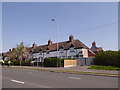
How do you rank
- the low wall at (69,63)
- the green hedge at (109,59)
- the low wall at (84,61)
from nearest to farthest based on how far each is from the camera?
the green hedge at (109,59)
the low wall at (69,63)
the low wall at (84,61)

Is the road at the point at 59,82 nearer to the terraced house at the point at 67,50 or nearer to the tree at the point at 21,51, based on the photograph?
the terraced house at the point at 67,50

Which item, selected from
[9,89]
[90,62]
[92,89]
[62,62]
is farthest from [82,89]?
[90,62]

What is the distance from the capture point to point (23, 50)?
65875 mm

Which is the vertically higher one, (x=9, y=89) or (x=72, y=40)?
(x=72, y=40)

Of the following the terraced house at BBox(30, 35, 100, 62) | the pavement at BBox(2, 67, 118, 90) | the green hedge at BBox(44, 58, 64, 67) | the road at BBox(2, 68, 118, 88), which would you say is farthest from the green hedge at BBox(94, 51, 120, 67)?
the road at BBox(2, 68, 118, 88)

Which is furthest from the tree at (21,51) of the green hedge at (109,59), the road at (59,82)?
the road at (59,82)

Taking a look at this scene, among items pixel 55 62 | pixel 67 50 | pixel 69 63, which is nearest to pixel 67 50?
pixel 67 50

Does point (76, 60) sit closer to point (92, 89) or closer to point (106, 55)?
point (106, 55)

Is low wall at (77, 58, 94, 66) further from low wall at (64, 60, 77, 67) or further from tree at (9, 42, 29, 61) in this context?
tree at (9, 42, 29, 61)

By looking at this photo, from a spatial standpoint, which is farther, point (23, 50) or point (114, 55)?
point (23, 50)

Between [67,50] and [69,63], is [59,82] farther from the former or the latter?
[67,50]

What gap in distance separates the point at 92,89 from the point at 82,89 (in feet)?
1.67

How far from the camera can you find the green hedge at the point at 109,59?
2916cm

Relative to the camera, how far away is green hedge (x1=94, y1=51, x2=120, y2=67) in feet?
95.7
